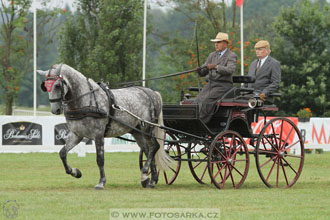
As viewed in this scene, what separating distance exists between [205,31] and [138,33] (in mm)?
7344

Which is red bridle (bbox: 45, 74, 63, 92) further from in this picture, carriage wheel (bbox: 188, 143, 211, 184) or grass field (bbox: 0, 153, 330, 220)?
carriage wheel (bbox: 188, 143, 211, 184)

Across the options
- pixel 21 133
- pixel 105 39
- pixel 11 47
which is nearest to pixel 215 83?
pixel 21 133

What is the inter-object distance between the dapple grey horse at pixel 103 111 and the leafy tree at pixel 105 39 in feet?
44.2

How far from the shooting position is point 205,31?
3328 centimetres

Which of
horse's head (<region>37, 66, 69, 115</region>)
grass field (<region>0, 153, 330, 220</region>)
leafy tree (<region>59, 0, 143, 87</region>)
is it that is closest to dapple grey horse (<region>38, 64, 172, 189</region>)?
horse's head (<region>37, 66, 69, 115</region>)

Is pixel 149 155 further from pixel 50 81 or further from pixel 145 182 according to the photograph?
pixel 50 81

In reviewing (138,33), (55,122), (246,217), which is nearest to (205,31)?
(138,33)

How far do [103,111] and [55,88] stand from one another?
0.88m

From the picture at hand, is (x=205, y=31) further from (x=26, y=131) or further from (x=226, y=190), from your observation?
(x=226, y=190)

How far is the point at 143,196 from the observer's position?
9.87 meters

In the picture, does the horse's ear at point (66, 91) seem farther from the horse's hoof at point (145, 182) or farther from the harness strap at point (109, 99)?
the horse's hoof at point (145, 182)

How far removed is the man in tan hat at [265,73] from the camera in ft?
39.1

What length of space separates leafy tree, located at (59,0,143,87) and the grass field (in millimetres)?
10746

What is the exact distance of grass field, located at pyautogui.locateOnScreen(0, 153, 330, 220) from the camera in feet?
27.6
